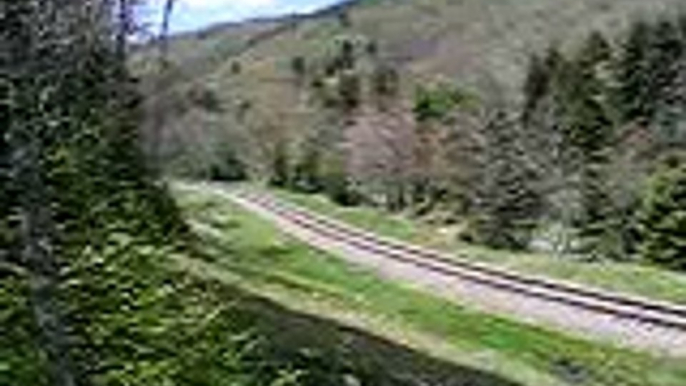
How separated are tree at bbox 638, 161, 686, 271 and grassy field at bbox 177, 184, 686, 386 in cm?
2148

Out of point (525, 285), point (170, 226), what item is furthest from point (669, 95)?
point (170, 226)

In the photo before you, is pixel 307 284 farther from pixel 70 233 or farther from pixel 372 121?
pixel 372 121

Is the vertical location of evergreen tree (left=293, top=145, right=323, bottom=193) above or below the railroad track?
below

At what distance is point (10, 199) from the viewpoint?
9.85m

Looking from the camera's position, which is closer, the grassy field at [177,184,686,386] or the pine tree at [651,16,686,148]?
the grassy field at [177,184,686,386]

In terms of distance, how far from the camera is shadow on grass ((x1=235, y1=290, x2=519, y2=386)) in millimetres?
26047

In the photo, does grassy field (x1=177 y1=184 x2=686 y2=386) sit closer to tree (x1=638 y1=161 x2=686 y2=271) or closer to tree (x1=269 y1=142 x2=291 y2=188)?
tree (x1=638 y1=161 x2=686 y2=271)

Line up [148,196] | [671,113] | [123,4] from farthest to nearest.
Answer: [671,113] < [148,196] < [123,4]

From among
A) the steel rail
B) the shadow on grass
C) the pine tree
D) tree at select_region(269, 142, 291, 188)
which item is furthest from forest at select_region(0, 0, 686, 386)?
tree at select_region(269, 142, 291, 188)

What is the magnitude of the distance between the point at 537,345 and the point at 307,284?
10.2m

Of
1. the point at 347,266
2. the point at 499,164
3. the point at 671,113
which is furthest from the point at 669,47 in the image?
the point at 347,266

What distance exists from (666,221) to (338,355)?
162 ft

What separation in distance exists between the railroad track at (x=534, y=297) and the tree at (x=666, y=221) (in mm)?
11970

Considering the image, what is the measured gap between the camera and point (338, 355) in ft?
98.6
